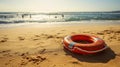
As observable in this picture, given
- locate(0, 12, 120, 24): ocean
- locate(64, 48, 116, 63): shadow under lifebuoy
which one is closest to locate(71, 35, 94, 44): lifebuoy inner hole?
locate(64, 48, 116, 63): shadow under lifebuoy

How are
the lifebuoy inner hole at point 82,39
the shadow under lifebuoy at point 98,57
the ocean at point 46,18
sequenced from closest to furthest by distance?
the shadow under lifebuoy at point 98,57
the lifebuoy inner hole at point 82,39
the ocean at point 46,18

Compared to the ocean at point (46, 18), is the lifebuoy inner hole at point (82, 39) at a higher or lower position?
higher

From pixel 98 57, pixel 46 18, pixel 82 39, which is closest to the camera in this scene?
pixel 98 57

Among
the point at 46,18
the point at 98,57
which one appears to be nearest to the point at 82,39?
the point at 98,57

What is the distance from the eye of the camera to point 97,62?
12.4 feet

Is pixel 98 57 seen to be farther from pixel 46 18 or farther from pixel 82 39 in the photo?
pixel 46 18

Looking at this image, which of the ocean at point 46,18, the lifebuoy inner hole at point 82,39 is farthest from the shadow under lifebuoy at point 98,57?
the ocean at point 46,18

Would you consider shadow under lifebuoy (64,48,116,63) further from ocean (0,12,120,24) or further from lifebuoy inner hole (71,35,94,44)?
ocean (0,12,120,24)

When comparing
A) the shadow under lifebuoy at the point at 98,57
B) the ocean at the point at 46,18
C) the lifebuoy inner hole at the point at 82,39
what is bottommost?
the ocean at the point at 46,18

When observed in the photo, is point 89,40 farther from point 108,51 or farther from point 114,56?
point 114,56

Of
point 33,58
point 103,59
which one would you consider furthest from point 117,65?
point 33,58

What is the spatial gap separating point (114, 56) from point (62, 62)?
155 cm

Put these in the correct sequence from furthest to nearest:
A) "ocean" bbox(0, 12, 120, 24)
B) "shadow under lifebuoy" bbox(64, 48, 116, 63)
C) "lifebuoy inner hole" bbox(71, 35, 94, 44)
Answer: "ocean" bbox(0, 12, 120, 24)
"lifebuoy inner hole" bbox(71, 35, 94, 44)
"shadow under lifebuoy" bbox(64, 48, 116, 63)

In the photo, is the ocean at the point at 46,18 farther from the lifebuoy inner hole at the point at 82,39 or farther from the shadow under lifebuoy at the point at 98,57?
the shadow under lifebuoy at the point at 98,57
